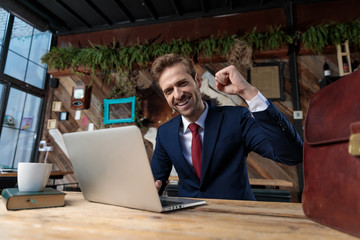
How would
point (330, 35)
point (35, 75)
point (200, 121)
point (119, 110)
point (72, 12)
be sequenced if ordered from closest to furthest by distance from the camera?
1. point (200, 121)
2. point (330, 35)
3. point (119, 110)
4. point (72, 12)
5. point (35, 75)

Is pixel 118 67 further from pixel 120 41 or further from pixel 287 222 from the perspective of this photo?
pixel 287 222

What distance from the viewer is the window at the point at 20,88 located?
3426 millimetres

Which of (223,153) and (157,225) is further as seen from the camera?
(223,153)

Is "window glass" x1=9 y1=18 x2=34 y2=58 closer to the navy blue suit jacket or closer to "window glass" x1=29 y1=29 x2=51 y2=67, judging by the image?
"window glass" x1=29 y1=29 x2=51 y2=67

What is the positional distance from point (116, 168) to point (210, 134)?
2.61ft

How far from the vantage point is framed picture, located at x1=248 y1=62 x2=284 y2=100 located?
10.1ft

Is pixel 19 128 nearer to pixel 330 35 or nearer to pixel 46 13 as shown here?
pixel 46 13

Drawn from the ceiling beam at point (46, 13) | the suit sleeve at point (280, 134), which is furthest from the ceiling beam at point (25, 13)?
the suit sleeve at point (280, 134)

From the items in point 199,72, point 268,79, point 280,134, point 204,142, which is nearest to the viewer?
point 280,134

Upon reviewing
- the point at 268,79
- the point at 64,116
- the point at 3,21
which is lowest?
the point at 64,116

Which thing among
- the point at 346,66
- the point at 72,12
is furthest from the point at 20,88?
the point at 346,66

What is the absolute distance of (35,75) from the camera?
155 inches

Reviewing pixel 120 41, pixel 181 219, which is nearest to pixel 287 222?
pixel 181 219

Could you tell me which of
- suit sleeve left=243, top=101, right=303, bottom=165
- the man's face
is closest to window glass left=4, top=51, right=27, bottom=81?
the man's face
